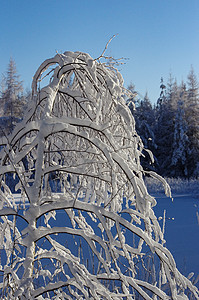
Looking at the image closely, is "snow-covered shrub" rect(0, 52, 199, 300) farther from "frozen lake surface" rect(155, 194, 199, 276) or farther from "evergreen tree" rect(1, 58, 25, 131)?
"evergreen tree" rect(1, 58, 25, 131)

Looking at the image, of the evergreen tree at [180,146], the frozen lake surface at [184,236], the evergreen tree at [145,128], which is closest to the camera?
the frozen lake surface at [184,236]

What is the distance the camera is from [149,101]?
34.0m

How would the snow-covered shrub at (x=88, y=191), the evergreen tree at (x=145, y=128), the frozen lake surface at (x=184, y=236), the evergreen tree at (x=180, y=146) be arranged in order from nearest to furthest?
1. the snow-covered shrub at (x=88, y=191)
2. the frozen lake surface at (x=184, y=236)
3. the evergreen tree at (x=180, y=146)
4. the evergreen tree at (x=145, y=128)

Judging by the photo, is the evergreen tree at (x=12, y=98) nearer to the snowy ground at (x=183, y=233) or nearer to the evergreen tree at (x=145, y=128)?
the evergreen tree at (x=145, y=128)

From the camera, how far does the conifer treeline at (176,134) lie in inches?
1096

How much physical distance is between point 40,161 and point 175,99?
30990 millimetres

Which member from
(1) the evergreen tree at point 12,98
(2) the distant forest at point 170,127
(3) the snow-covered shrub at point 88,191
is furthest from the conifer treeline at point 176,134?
(3) the snow-covered shrub at point 88,191

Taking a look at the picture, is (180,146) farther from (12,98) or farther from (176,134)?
(12,98)

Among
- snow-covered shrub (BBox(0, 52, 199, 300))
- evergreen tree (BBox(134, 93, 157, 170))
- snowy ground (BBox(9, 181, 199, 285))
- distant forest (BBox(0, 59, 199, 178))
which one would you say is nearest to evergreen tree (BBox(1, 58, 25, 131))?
distant forest (BBox(0, 59, 199, 178))

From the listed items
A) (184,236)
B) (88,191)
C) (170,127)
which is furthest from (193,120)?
(88,191)

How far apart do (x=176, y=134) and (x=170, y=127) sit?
224 cm

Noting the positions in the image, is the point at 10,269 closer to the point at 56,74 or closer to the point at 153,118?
the point at 56,74

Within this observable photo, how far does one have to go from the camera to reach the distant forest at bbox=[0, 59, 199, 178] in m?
27.9

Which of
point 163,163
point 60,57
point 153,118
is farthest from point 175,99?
point 60,57
